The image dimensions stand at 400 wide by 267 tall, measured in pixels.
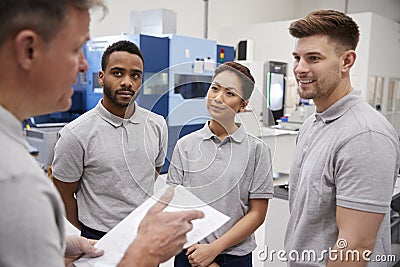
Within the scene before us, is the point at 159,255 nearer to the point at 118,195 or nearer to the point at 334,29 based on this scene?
the point at 118,195

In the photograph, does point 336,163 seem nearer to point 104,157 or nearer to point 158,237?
point 158,237

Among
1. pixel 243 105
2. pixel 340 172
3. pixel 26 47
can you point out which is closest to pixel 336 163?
pixel 340 172

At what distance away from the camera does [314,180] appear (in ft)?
3.92

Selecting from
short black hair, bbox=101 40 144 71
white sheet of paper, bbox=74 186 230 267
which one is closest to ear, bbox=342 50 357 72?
white sheet of paper, bbox=74 186 230 267

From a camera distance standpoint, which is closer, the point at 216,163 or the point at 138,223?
the point at 138,223

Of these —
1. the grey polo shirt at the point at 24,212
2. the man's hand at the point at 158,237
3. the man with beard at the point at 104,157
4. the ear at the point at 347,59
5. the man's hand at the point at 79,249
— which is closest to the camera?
the grey polo shirt at the point at 24,212

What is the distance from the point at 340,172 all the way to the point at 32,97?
898mm

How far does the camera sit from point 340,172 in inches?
43.7

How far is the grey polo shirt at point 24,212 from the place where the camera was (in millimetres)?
523

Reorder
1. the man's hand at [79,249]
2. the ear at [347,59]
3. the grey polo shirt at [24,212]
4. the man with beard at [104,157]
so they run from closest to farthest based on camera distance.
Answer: the grey polo shirt at [24,212] < the man's hand at [79,249] < the ear at [347,59] < the man with beard at [104,157]

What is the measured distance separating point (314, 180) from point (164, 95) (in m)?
0.57

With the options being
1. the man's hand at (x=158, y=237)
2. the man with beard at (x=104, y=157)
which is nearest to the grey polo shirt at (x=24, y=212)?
the man's hand at (x=158, y=237)

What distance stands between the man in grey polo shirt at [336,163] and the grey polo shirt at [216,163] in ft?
0.62

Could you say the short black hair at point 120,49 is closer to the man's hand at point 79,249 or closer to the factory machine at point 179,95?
the factory machine at point 179,95
